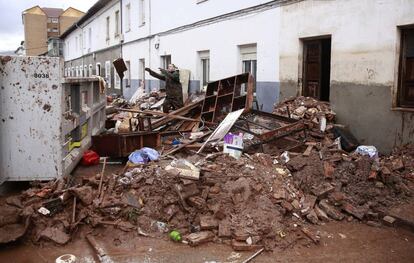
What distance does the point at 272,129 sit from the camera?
753 cm

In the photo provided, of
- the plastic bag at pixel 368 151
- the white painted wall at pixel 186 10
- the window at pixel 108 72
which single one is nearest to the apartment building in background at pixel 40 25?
the window at pixel 108 72

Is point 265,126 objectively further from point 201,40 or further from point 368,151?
point 201,40

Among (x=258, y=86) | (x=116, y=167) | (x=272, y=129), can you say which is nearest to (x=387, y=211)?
(x=272, y=129)

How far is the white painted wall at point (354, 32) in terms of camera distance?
7.08m

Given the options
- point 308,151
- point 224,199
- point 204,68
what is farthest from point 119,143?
point 204,68

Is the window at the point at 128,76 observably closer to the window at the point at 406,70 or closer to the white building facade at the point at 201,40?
the white building facade at the point at 201,40

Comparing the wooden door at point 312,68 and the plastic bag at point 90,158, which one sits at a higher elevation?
the wooden door at point 312,68

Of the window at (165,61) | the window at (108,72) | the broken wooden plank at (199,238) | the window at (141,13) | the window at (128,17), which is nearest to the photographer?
the broken wooden plank at (199,238)

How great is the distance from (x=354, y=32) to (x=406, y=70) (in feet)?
4.04

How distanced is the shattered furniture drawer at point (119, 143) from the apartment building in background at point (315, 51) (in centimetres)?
366

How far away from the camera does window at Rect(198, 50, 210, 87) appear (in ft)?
45.9

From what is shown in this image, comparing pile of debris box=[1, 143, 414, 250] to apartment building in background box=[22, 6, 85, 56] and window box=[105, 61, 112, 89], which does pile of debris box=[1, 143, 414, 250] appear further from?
apartment building in background box=[22, 6, 85, 56]

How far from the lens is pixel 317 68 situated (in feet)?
29.5

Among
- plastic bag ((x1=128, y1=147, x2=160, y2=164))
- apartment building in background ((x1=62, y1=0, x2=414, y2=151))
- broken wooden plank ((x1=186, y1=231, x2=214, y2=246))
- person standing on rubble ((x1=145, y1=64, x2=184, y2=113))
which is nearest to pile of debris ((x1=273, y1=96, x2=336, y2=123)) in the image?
apartment building in background ((x1=62, y1=0, x2=414, y2=151))
